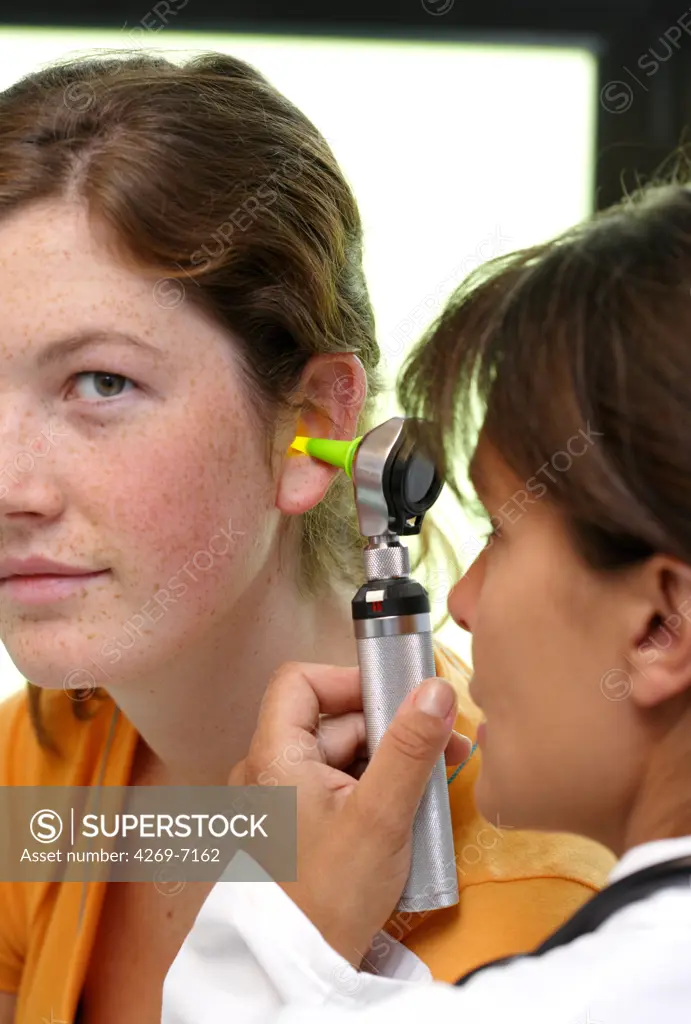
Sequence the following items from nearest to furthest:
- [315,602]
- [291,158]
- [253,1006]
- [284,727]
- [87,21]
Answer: [253,1006] → [284,727] → [291,158] → [315,602] → [87,21]

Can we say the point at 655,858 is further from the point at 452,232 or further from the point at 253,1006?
the point at 452,232

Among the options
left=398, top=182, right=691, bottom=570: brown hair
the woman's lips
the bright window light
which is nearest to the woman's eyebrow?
the woman's lips

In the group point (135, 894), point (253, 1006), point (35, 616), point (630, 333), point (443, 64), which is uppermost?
point (630, 333)

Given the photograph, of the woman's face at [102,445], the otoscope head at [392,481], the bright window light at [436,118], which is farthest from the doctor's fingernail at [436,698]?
the bright window light at [436,118]

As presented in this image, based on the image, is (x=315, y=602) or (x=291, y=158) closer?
(x=291, y=158)

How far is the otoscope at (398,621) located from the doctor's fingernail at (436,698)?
0.03 metres

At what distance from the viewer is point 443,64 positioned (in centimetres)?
200

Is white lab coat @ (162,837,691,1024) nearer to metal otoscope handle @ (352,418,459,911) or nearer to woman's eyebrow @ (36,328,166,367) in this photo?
metal otoscope handle @ (352,418,459,911)

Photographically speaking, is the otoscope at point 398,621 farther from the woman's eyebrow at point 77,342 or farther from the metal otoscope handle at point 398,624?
the woman's eyebrow at point 77,342

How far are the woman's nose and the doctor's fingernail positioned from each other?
0.04 metres

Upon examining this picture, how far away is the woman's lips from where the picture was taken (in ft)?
3.12

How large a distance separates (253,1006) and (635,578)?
363mm

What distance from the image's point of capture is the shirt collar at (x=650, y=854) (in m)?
0.69

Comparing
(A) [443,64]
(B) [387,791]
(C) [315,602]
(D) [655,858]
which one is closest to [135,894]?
(C) [315,602]
